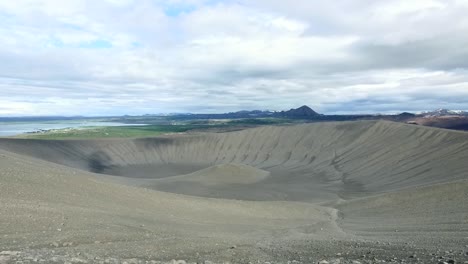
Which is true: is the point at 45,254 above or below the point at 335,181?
above

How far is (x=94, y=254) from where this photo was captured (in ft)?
39.0

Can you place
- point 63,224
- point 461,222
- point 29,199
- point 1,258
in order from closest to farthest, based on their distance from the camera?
point 1,258, point 63,224, point 29,199, point 461,222

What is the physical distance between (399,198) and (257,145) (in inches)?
2394

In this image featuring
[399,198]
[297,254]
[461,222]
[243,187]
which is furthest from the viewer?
[243,187]

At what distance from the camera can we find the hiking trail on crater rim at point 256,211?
13305mm

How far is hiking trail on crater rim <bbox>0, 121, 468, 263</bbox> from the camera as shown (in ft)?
43.7

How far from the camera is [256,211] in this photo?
27.5 m

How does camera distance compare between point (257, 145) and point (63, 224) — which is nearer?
point (63, 224)

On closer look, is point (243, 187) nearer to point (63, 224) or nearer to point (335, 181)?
point (335, 181)

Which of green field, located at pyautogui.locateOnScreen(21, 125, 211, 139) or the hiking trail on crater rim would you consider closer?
the hiking trail on crater rim

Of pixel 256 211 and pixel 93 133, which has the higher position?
pixel 93 133

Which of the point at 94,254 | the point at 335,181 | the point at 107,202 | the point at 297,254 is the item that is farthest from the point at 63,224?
the point at 335,181

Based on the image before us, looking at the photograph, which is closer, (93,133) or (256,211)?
(256,211)

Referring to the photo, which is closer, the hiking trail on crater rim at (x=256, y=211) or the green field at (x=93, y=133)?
the hiking trail on crater rim at (x=256, y=211)
